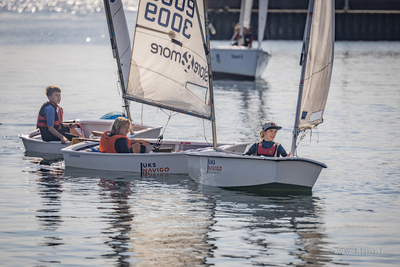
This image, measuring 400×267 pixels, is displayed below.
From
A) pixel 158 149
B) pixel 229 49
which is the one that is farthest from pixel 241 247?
pixel 229 49

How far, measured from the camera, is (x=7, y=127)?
22000 millimetres

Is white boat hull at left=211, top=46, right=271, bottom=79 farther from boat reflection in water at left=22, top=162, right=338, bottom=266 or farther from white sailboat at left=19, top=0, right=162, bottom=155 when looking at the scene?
boat reflection in water at left=22, top=162, right=338, bottom=266

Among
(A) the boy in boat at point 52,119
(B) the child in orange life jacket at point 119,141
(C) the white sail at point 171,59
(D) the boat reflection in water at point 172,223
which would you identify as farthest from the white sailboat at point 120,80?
(D) the boat reflection in water at point 172,223

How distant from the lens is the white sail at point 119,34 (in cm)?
1678

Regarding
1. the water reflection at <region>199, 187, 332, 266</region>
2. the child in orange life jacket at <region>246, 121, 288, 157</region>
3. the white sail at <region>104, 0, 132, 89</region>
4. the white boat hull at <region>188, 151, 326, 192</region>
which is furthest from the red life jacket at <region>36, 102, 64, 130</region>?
the child in orange life jacket at <region>246, 121, 288, 157</region>

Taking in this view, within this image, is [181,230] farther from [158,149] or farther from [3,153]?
[3,153]

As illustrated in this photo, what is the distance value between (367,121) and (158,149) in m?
12.1

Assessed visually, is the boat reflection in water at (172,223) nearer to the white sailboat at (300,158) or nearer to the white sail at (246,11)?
the white sailboat at (300,158)

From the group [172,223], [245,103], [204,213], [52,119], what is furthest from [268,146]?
[245,103]

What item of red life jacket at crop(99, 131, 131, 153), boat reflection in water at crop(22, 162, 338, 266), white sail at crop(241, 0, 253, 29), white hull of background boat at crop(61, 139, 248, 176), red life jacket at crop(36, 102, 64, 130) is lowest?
boat reflection in water at crop(22, 162, 338, 266)

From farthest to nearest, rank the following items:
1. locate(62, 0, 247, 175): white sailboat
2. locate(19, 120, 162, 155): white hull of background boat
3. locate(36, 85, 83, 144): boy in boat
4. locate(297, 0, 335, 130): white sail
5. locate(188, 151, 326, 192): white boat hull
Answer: locate(19, 120, 162, 155): white hull of background boat < locate(36, 85, 83, 144): boy in boat < locate(62, 0, 247, 175): white sailboat < locate(297, 0, 335, 130): white sail < locate(188, 151, 326, 192): white boat hull

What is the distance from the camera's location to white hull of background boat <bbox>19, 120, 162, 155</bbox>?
16594mm

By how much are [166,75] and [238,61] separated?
83.5ft

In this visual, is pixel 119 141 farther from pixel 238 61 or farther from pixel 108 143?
pixel 238 61
